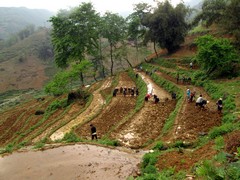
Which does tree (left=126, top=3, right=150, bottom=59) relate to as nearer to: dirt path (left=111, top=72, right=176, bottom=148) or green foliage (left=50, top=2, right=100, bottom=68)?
green foliage (left=50, top=2, right=100, bottom=68)

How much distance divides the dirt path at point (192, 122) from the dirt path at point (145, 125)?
66.0 inches

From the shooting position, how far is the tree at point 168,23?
5188cm

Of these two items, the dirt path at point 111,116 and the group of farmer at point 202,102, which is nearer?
the group of farmer at point 202,102

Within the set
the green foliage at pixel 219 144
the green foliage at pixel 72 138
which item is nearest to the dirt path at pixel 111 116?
the green foliage at pixel 72 138

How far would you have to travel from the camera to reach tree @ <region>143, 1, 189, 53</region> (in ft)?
170

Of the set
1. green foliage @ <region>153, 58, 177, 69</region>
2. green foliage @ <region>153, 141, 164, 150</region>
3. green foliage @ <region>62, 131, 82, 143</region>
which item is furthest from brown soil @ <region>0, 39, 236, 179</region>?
green foliage @ <region>153, 58, 177, 69</region>

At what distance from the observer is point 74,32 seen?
52375 millimetres

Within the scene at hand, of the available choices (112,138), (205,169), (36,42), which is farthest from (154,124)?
(36,42)

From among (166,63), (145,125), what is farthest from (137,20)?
(145,125)

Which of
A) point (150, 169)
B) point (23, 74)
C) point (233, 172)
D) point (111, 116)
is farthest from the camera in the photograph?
point (23, 74)

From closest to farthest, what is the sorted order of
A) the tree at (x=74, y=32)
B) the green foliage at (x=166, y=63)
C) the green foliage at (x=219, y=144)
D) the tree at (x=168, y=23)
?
the green foliage at (x=219, y=144), the green foliage at (x=166, y=63), the tree at (x=74, y=32), the tree at (x=168, y=23)

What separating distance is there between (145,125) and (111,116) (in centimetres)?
573

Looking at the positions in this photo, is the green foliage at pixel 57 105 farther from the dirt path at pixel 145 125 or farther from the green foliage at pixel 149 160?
the green foliage at pixel 149 160

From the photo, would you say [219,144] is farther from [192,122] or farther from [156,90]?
[156,90]
